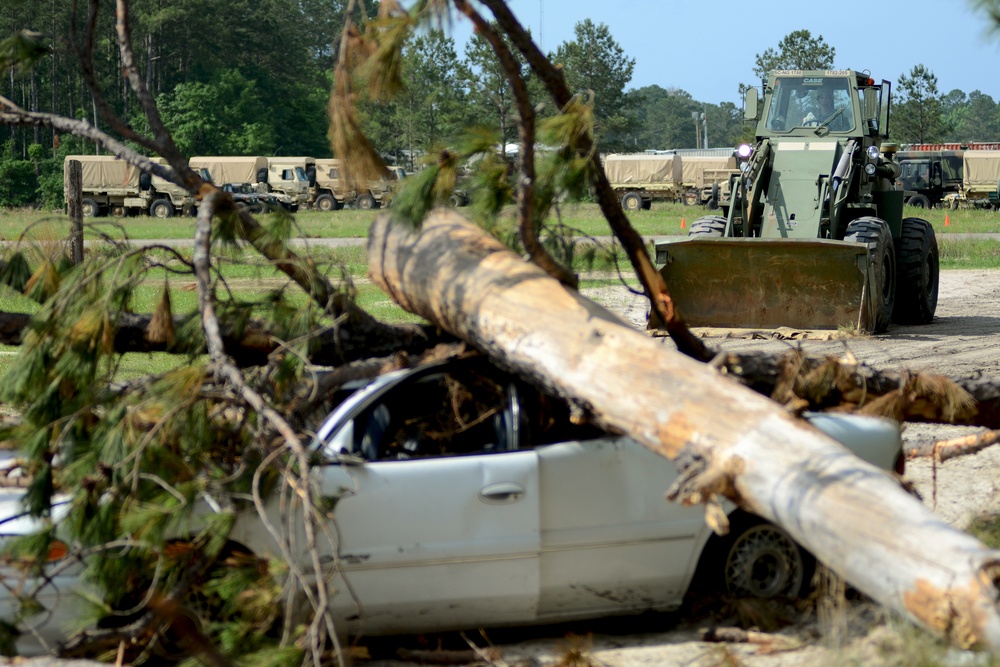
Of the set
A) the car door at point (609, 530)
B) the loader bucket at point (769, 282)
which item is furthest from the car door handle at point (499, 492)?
the loader bucket at point (769, 282)

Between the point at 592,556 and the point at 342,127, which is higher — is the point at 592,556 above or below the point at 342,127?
below

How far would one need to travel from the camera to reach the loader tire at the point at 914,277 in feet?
44.3

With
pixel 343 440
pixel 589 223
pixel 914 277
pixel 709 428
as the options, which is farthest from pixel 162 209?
pixel 709 428

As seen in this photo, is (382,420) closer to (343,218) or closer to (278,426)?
(278,426)

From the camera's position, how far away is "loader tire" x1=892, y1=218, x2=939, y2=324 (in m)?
13.5

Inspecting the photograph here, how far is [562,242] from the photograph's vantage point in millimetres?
Result: 5922

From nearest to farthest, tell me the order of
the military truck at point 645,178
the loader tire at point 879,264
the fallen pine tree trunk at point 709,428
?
1. the fallen pine tree trunk at point 709,428
2. the loader tire at point 879,264
3. the military truck at point 645,178

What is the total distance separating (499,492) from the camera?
4754mm

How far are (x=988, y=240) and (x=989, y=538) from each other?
23.2m

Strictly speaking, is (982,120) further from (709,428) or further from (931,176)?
(709,428)

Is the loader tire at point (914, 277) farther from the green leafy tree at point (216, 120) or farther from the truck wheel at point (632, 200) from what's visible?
the green leafy tree at point (216, 120)

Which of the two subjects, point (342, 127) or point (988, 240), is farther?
point (988, 240)

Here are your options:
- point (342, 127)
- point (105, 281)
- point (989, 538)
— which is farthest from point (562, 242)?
point (989, 538)

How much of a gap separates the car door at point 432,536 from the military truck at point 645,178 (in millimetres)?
45981
